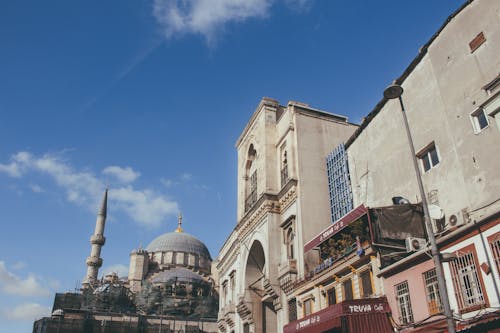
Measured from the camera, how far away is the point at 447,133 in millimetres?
17391

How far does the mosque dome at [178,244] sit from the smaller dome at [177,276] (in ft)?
29.7

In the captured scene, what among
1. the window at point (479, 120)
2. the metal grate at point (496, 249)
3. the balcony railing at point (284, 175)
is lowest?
the metal grate at point (496, 249)

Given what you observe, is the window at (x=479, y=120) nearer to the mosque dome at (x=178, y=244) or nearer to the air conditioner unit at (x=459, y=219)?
the air conditioner unit at (x=459, y=219)

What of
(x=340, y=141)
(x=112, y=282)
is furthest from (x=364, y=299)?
(x=112, y=282)

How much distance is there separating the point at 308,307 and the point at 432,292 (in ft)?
29.6

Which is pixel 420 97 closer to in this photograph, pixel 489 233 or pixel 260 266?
pixel 489 233

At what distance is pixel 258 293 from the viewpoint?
31.0m

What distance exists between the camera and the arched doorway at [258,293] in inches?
1149

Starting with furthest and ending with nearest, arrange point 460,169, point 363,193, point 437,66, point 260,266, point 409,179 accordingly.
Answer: point 260,266 < point 363,193 < point 409,179 < point 437,66 < point 460,169

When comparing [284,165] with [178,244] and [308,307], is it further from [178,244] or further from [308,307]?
[178,244]

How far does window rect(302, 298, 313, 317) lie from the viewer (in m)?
22.9

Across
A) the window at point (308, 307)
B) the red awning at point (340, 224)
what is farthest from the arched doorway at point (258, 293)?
the red awning at point (340, 224)

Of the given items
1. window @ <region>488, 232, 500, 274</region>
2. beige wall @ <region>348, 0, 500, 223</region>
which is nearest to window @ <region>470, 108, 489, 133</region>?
beige wall @ <region>348, 0, 500, 223</region>

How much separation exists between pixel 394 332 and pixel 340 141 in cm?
1515
